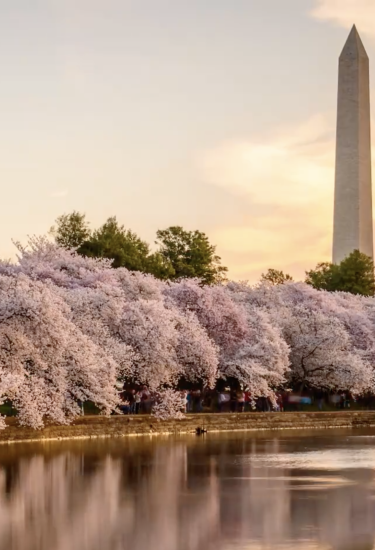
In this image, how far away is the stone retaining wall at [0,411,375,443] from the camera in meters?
49.6

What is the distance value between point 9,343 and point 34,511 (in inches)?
820

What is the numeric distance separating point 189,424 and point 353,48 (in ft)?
161

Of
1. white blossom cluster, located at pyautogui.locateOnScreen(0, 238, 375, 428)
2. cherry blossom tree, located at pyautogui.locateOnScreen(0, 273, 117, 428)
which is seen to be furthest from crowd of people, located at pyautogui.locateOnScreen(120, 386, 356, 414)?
cherry blossom tree, located at pyautogui.locateOnScreen(0, 273, 117, 428)

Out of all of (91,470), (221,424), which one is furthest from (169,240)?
(91,470)

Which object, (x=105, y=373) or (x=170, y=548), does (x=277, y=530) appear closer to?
(x=170, y=548)

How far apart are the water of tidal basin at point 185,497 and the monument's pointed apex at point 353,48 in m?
55.8

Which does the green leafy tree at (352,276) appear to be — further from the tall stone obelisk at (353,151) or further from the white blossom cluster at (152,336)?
the white blossom cluster at (152,336)

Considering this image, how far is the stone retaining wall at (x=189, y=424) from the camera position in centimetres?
4956

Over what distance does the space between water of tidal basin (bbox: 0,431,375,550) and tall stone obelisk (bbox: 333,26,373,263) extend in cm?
5316

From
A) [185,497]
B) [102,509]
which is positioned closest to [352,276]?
[185,497]

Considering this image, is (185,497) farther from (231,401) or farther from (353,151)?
(353,151)

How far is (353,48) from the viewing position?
9906 centimetres

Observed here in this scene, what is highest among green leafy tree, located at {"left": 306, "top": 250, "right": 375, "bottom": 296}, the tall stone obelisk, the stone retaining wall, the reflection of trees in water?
the tall stone obelisk

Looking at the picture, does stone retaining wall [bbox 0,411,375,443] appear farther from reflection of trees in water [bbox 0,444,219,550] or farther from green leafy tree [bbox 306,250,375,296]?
green leafy tree [bbox 306,250,375,296]
